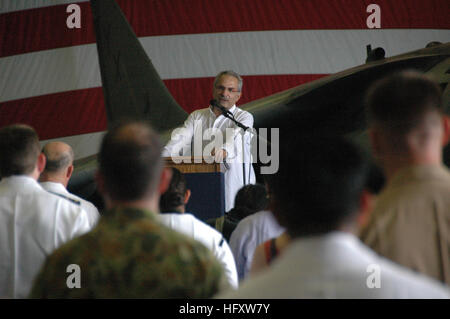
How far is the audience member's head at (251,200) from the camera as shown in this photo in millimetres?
2090

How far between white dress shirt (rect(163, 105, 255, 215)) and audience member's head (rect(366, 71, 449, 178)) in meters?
2.10

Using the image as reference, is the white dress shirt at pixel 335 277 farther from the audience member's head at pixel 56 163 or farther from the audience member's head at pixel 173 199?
the audience member's head at pixel 56 163

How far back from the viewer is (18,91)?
5.74 metres

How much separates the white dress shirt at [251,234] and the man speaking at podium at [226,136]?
3.66ft

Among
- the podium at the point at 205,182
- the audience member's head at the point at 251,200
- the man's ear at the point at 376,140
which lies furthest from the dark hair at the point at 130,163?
the podium at the point at 205,182

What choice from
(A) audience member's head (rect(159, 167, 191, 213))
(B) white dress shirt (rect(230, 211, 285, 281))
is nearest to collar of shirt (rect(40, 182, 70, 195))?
(A) audience member's head (rect(159, 167, 191, 213))

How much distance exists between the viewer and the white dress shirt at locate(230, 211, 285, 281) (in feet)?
5.79

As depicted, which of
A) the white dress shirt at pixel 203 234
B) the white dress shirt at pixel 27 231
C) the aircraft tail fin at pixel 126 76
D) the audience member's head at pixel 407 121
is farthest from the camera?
the aircraft tail fin at pixel 126 76

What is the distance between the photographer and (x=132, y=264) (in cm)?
72

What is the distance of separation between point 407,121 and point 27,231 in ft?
2.68

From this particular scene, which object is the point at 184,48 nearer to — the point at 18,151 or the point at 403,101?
→ the point at 18,151

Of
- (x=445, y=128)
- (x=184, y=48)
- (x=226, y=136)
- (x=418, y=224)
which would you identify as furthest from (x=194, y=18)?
(x=418, y=224)

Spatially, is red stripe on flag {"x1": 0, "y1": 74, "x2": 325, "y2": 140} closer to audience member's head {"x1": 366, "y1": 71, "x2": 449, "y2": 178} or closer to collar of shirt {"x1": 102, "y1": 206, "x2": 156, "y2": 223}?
audience member's head {"x1": 366, "y1": 71, "x2": 449, "y2": 178}
